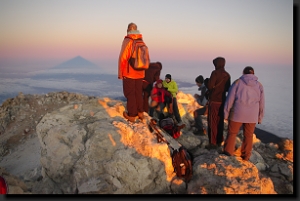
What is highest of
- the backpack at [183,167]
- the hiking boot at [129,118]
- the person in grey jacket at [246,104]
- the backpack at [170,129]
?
A: the person in grey jacket at [246,104]

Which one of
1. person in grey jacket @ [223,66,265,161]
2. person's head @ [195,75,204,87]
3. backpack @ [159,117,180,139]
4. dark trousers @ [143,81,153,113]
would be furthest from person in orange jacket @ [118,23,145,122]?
person's head @ [195,75,204,87]

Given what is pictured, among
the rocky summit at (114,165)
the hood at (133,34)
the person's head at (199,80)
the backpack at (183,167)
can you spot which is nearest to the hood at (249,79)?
the rocky summit at (114,165)

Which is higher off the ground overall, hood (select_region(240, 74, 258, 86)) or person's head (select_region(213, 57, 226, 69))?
person's head (select_region(213, 57, 226, 69))

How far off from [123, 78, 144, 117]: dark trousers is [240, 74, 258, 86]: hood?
2072 millimetres

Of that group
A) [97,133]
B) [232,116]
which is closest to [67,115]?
[97,133]

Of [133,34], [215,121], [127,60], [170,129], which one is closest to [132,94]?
[127,60]

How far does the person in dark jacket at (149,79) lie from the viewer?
24.3ft

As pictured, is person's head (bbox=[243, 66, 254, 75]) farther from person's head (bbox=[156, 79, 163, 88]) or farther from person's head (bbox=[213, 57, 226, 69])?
person's head (bbox=[156, 79, 163, 88])

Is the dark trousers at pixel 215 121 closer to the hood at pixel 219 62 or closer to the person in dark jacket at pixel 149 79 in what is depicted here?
the hood at pixel 219 62

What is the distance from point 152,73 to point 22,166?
4.34 m

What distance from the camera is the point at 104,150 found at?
454 cm

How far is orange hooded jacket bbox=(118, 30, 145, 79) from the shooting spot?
4926mm

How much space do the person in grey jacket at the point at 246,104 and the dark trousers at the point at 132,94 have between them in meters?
1.83

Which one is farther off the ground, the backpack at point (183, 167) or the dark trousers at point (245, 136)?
the dark trousers at point (245, 136)
